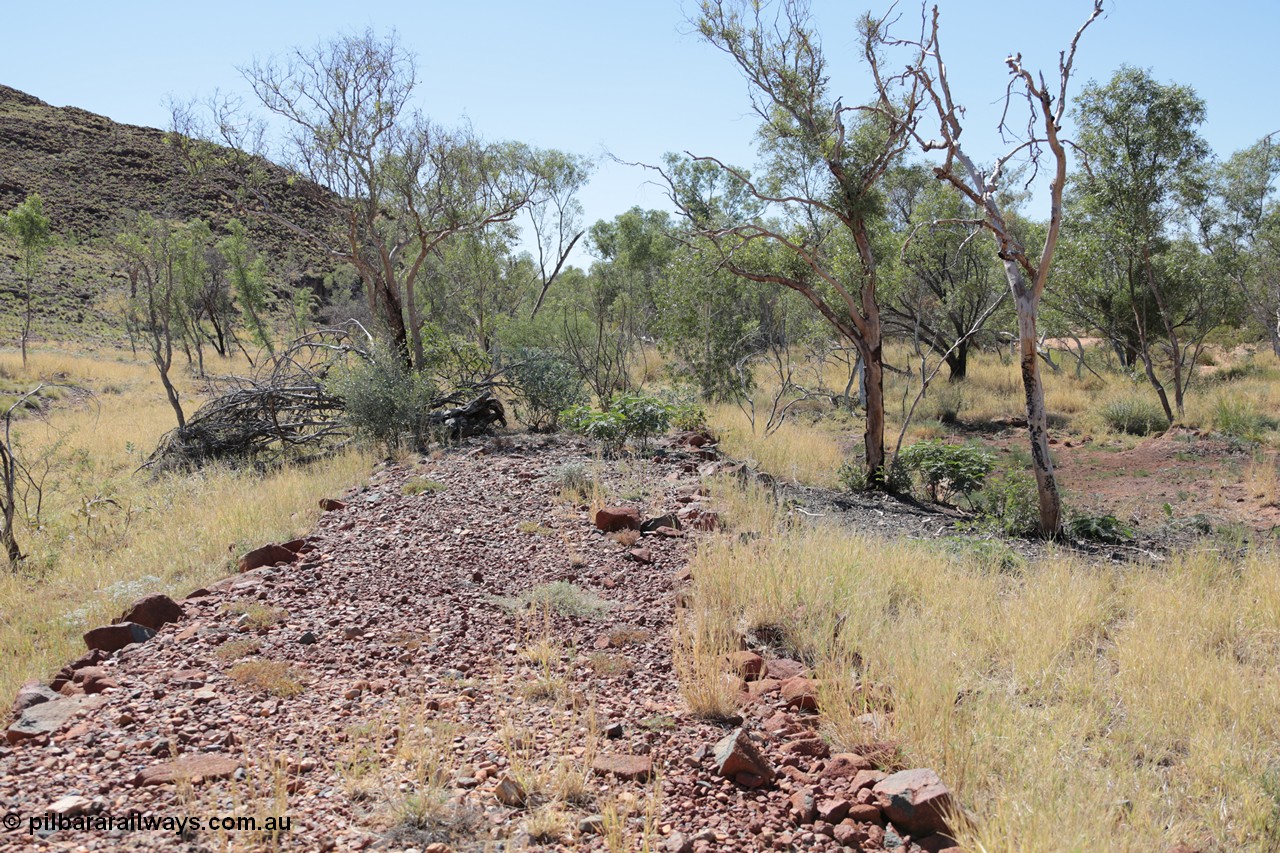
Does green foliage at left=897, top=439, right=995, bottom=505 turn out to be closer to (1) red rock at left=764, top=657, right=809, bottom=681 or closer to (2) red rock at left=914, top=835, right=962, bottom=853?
(1) red rock at left=764, top=657, right=809, bottom=681

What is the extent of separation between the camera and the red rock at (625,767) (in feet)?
12.0

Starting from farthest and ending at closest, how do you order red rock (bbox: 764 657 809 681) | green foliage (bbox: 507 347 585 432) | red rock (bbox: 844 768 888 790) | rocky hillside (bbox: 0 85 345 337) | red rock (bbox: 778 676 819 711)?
rocky hillside (bbox: 0 85 345 337)
green foliage (bbox: 507 347 585 432)
red rock (bbox: 764 657 809 681)
red rock (bbox: 778 676 819 711)
red rock (bbox: 844 768 888 790)

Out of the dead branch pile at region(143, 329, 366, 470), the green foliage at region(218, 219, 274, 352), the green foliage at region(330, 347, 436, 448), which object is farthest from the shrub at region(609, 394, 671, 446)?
the green foliage at region(218, 219, 274, 352)

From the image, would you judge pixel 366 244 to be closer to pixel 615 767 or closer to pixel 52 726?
pixel 52 726

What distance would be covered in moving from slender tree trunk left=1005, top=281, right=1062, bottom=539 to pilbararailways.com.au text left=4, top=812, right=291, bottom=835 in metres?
7.89

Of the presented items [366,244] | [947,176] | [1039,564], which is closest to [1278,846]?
[1039,564]

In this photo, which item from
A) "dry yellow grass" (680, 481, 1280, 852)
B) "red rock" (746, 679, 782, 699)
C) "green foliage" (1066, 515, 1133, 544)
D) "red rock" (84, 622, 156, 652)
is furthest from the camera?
"green foliage" (1066, 515, 1133, 544)

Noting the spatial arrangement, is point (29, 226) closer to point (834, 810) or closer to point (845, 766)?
point (845, 766)

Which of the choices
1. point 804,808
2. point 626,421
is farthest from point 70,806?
point 626,421

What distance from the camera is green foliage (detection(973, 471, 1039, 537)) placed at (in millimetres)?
9141

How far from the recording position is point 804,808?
346 centimetres

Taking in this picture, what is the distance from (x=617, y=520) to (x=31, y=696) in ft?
14.6

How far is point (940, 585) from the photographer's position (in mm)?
6027

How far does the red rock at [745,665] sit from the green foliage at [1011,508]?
515 cm
